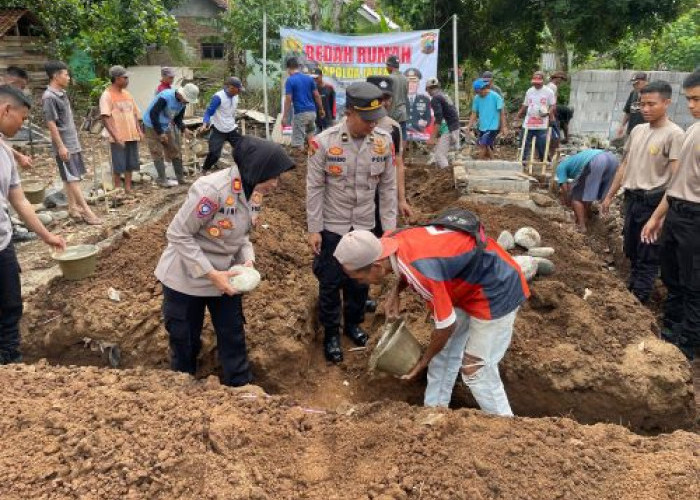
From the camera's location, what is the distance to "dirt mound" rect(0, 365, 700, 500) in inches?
84.0

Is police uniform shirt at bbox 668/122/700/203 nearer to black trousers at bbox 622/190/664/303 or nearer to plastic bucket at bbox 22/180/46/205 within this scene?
black trousers at bbox 622/190/664/303

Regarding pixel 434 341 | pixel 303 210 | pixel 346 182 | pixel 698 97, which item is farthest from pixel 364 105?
pixel 303 210

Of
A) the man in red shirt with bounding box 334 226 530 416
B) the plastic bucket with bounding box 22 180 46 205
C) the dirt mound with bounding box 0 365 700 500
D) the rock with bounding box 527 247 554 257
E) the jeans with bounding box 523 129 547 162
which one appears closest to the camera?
the dirt mound with bounding box 0 365 700 500

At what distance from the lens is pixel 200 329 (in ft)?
11.4

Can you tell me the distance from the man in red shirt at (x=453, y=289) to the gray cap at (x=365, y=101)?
0.99 metres

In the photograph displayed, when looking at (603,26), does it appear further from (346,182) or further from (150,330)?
(150,330)

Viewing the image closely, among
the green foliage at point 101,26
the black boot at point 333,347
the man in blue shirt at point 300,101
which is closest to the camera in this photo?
the black boot at point 333,347

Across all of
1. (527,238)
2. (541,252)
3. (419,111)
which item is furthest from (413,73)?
(541,252)

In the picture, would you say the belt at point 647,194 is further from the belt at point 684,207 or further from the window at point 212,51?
the window at point 212,51

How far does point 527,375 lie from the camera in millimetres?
3867

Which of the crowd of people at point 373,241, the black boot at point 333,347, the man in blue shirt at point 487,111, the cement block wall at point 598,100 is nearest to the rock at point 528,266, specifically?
the crowd of people at point 373,241

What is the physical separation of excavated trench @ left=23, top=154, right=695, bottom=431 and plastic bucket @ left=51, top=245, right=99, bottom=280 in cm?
8

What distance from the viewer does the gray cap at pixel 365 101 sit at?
140 inches

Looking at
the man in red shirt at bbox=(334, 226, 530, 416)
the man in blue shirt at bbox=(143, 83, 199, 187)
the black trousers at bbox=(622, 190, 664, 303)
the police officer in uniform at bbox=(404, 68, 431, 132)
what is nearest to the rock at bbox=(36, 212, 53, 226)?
the man in blue shirt at bbox=(143, 83, 199, 187)
